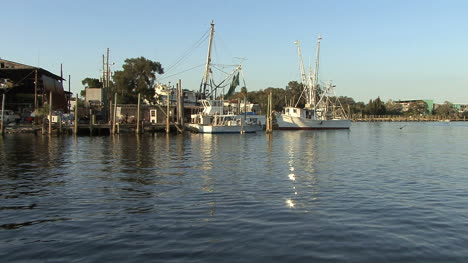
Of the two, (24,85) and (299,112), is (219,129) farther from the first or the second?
(24,85)

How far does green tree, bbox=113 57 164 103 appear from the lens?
301 feet

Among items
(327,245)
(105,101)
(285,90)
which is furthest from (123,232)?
(285,90)

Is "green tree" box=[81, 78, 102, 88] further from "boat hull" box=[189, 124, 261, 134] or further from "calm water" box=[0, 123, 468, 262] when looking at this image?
"calm water" box=[0, 123, 468, 262]

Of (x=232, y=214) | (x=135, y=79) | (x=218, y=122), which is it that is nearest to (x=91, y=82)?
(x=135, y=79)

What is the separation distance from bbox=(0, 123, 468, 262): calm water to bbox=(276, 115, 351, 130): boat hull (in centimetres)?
6921

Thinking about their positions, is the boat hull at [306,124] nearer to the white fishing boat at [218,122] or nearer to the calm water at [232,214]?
the white fishing boat at [218,122]

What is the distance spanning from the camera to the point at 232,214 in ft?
45.6

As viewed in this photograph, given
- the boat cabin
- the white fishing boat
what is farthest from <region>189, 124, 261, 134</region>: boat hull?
the boat cabin

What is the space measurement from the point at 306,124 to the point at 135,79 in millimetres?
41522

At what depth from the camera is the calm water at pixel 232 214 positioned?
10359 mm

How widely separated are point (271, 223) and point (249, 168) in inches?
518

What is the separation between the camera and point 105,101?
259 ft

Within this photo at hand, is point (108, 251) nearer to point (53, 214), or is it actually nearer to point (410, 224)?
point (53, 214)

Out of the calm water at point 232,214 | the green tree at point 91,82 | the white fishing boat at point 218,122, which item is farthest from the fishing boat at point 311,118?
the calm water at point 232,214
